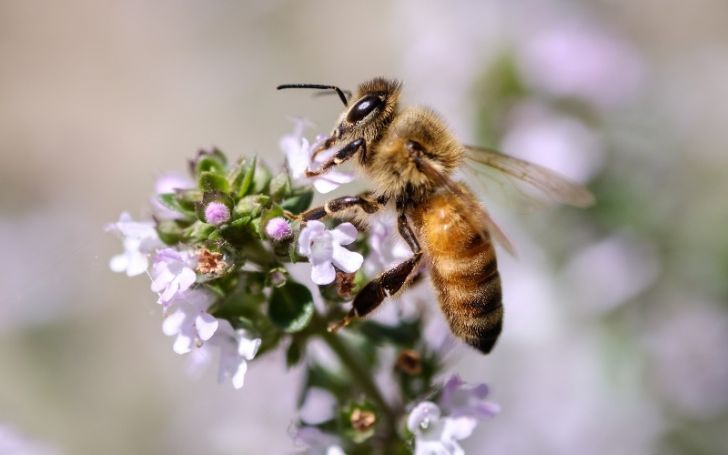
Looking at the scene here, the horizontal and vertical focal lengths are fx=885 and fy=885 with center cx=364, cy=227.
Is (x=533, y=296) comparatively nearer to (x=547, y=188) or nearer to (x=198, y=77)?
(x=547, y=188)

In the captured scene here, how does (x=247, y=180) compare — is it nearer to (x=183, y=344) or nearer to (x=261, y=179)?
(x=261, y=179)

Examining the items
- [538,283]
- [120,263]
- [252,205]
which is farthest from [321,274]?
[538,283]

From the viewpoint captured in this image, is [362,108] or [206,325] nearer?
[206,325]

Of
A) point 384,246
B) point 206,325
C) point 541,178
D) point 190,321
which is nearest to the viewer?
point 206,325

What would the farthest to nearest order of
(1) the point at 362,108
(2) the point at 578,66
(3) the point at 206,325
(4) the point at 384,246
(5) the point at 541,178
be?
(2) the point at 578,66, (5) the point at 541,178, (4) the point at 384,246, (1) the point at 362,108, (3) the point at 206,325

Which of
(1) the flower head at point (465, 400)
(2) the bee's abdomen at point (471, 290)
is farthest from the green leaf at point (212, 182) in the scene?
(1) the flower head at point (465, 400)

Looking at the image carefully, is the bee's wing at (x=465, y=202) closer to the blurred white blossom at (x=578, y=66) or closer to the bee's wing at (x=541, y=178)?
the bee's wing at (x=541, y=178)
